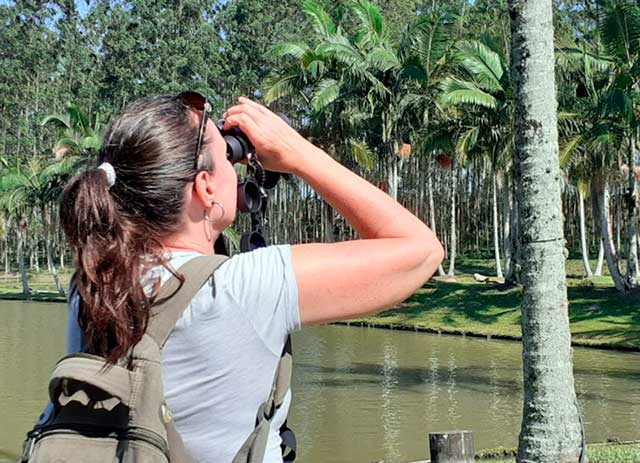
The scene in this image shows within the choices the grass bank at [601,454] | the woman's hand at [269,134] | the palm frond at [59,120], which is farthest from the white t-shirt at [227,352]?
the palm frond at [59,120]

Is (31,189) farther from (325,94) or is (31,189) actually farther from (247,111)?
(247,111)

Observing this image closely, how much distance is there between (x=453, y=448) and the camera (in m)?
6.29

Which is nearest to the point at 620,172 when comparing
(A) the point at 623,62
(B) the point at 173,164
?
(A) the point at 623,62

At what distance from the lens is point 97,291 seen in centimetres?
139

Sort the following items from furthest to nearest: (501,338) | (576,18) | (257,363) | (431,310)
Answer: (576,18)
(431,310)
(501,338)
(257,363)

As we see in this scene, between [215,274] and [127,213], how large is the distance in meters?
0.19

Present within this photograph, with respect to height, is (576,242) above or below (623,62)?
below

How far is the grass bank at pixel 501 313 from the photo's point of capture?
2069 centimetres

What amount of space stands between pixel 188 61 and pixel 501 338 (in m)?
25.7

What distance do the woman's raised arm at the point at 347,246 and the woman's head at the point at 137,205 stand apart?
0.09 metres

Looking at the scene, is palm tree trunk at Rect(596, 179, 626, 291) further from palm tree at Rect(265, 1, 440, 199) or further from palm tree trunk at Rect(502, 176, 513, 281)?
palm tree at Rect(265, 1, 440, 199)

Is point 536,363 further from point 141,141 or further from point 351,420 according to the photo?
point 351,420

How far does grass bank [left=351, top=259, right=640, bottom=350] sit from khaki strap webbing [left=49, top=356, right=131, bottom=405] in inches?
738

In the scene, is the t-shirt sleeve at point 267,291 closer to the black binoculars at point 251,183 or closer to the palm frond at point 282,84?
the black binoculars at point 251,183
